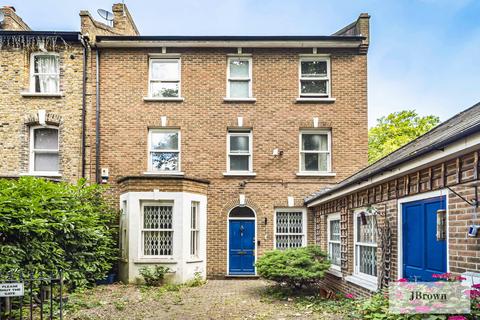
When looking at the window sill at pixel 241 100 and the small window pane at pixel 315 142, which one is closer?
the window sill at pixel 241 100

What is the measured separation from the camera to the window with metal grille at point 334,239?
1171 centimetres

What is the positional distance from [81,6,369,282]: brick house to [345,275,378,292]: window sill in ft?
15.7

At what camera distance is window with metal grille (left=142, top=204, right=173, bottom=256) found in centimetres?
1334

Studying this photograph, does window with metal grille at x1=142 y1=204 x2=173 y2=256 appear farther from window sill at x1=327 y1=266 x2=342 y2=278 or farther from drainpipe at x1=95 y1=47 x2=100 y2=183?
window sill at x1=327 y1=266 x2=342 y2=278

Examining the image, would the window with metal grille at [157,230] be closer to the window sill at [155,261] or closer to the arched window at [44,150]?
the window sill at [155,261]

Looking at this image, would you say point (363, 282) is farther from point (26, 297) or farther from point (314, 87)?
point (314, 87)

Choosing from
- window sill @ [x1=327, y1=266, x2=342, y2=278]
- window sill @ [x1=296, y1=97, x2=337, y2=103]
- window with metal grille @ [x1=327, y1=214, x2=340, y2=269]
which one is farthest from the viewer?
window sill @ [x1=296, y1=97, x2=337, y2=103]

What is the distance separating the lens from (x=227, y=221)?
1466 centimetres

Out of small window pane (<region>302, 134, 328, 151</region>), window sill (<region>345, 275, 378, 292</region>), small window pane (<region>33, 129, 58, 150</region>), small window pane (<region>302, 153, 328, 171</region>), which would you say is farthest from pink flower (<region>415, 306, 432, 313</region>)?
small window pane (<region>33, 129, 58, 150</region>)

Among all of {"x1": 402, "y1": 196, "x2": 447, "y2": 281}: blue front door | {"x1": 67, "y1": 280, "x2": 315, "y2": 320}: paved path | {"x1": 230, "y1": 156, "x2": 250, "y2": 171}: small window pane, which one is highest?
{"x1": 230, "y1": 156, "x2": 250, "y2": 171}: small window pane

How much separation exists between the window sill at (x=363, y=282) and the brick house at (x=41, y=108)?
966 cm

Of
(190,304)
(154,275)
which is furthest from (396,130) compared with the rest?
(190,304)

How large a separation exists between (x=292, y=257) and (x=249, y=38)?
782cm

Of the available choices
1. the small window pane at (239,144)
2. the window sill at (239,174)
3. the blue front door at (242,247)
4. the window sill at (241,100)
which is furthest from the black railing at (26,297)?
the window sill at (241,100)
